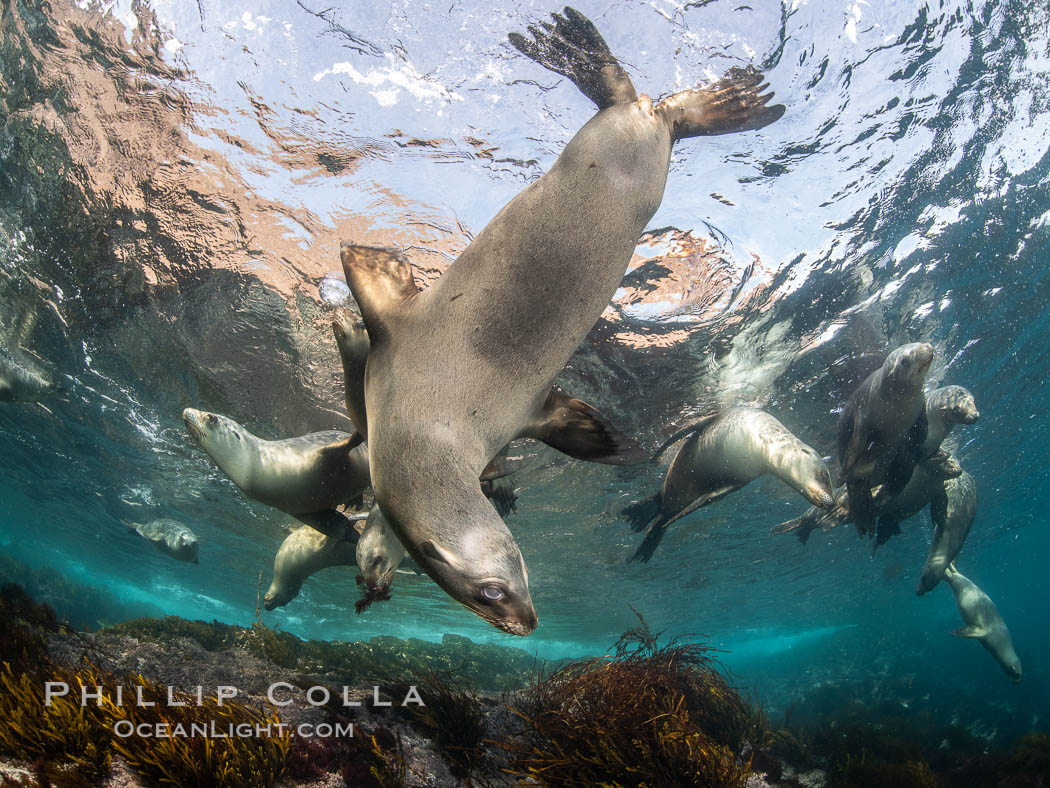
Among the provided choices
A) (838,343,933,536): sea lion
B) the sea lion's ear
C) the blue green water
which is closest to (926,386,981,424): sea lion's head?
(838,343,933,536): sea lion

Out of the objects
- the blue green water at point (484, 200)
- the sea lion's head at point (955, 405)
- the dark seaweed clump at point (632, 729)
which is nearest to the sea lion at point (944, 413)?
the sea lion's head at point (955, 405)

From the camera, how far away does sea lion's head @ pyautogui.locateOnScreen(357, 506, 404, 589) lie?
4.15 meters

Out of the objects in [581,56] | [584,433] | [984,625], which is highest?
[581,56]

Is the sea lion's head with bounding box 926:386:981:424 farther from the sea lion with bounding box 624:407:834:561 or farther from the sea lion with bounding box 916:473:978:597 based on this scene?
the sea lion with bounding box 916:473:978:597

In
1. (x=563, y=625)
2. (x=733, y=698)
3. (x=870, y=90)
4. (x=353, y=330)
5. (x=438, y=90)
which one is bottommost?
(x=563, y=625)

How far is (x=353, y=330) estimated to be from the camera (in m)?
2.83

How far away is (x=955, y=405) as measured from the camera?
7305 millimetres

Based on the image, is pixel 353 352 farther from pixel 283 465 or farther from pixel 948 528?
pixel 948 528

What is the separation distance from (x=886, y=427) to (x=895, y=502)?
3434 mm

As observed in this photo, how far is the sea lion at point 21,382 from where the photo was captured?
29.7ft

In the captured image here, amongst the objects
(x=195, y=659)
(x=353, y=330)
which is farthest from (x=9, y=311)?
(x=353, y=330)

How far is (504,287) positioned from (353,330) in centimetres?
120

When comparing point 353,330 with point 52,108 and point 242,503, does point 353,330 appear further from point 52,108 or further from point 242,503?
point 242,503

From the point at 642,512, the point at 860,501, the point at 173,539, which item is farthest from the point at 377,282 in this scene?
the point at 173,539
